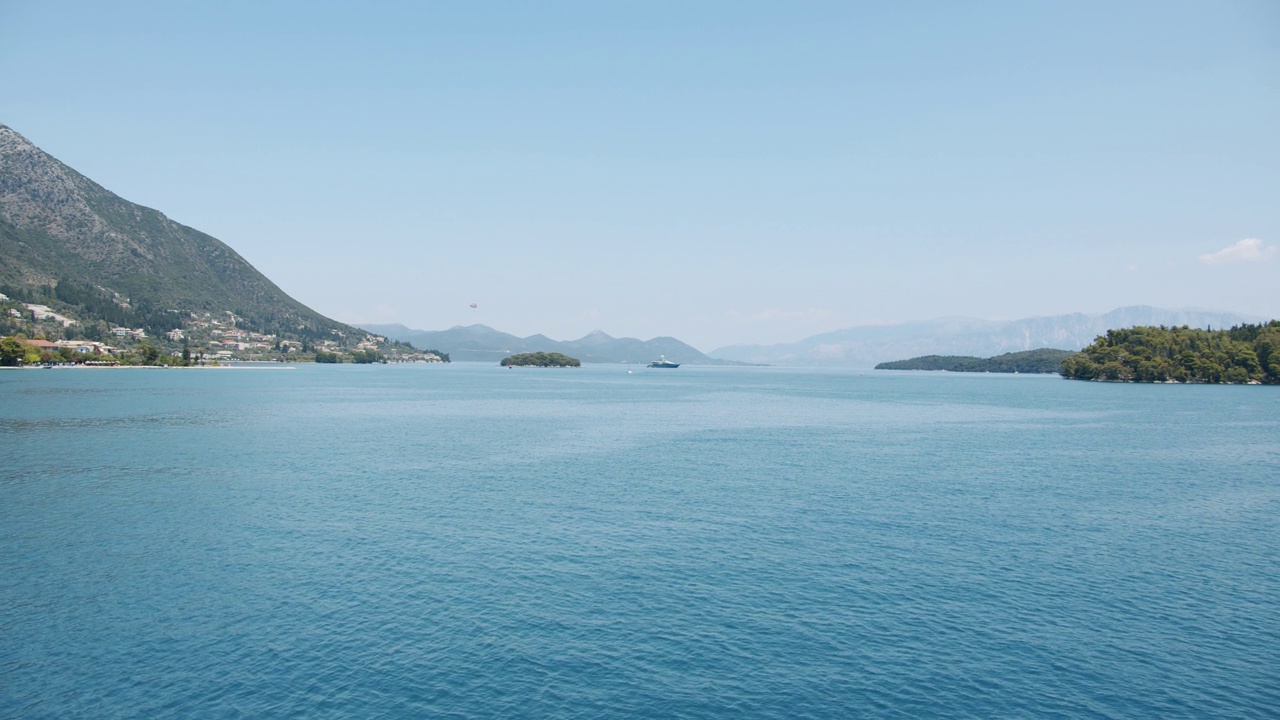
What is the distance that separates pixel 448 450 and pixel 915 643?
5800cm

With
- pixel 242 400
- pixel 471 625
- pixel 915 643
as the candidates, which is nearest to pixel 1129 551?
pixel 915 643

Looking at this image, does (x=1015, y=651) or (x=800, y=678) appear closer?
(x=800, y=678)

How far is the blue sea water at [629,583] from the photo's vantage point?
74.7 ft

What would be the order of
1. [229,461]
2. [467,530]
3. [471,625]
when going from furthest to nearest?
1. [229,461]
2. [467,530]
3. [471,625]

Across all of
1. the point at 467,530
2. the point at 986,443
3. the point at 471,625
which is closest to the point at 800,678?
the point at 471,625

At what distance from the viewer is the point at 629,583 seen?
107 feet

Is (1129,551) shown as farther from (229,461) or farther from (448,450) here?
(229,461)

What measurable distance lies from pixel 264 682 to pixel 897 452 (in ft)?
221

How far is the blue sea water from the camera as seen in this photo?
22.8m

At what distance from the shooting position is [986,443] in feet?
282

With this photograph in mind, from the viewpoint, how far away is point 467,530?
4156cm

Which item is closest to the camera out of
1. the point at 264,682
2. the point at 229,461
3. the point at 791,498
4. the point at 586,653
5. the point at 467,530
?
the point at 264,682

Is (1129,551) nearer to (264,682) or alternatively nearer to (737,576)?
(737,576)

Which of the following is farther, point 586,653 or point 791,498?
point 791,498
